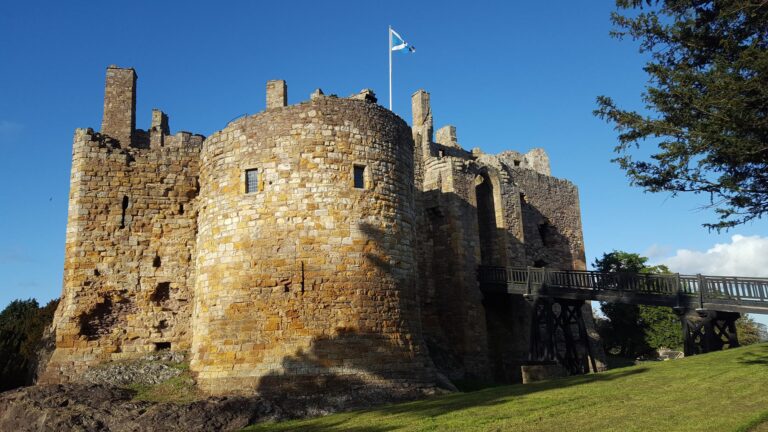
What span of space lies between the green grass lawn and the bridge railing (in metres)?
3.57

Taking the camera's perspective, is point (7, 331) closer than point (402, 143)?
No

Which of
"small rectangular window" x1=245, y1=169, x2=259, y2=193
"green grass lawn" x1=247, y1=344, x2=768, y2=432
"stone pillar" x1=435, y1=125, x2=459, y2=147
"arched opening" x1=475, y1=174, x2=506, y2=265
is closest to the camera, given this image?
"green grass lawn" x1=247, y1=344, x2=768, y2=432

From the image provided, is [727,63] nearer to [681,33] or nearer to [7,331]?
[681,33]

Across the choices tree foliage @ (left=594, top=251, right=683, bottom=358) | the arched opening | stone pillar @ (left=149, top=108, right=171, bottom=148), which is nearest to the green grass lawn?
the arched opening

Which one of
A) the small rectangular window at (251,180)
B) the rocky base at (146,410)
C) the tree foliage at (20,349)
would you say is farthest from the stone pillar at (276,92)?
the rocky base at (146,410)

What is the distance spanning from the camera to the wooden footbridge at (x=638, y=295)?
17236mm

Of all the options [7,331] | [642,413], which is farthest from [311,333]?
[7,331]

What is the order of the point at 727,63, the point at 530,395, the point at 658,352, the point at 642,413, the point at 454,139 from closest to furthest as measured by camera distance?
the point at 642,413 → the point at 727,63 → the point at 530,395 → the point at 454,139 → the point at 658,352

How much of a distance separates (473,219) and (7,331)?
1618cm

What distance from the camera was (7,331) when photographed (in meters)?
21.0

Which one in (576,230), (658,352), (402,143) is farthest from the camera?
(658,352)

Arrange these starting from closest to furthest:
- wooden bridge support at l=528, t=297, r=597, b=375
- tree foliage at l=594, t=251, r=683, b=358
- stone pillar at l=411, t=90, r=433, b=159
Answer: wooden bridge support at l=528, t=297, r=597, b=375 → stone pillar at l=411, t=90, r=433, b=159 → tree foliage at l=594, t=251, r=683, b=358

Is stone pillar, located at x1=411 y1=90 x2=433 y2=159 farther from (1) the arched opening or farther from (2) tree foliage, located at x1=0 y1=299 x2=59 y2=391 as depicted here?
(2) tree foliage, located at x1=0 y1=299 x2=59 y2=391

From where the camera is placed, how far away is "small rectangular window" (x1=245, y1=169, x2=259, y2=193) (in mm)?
14656
